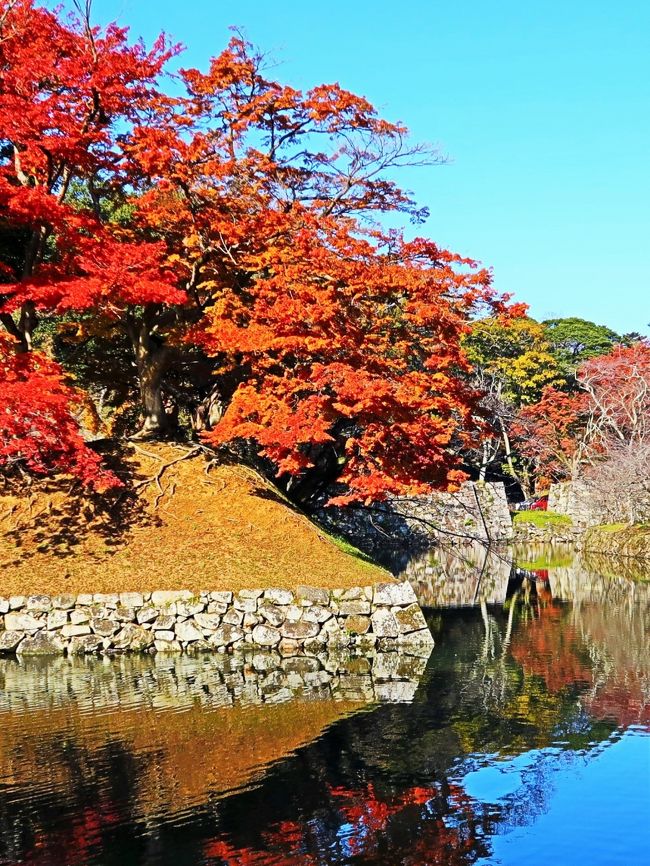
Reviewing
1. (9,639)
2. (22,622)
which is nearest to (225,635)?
(22,622)

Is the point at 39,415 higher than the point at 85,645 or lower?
higher

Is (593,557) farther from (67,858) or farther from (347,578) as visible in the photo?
(67,858)


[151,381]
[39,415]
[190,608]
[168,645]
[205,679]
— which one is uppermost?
[151,381]

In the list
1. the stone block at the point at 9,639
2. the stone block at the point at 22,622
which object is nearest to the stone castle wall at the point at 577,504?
the stone block at the point at 22,622

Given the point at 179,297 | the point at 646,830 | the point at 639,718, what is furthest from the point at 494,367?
the point at 646,830

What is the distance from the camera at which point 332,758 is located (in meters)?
10.0

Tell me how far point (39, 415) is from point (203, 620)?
16.3 ft

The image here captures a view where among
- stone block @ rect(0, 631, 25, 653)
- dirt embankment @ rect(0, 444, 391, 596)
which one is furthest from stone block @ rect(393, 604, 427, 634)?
stone block @ rect(0, 631, 25, 653)

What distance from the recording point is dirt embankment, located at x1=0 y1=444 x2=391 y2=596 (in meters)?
16.8

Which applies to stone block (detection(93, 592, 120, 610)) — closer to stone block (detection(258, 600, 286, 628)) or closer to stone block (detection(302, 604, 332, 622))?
stone block (detection(258, 600, 286, 628))

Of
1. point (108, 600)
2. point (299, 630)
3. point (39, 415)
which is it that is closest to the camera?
point (299, 630)

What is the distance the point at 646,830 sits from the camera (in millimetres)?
8055

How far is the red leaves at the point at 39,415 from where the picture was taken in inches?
620

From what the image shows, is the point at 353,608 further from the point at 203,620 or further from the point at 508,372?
the point at 508,372
